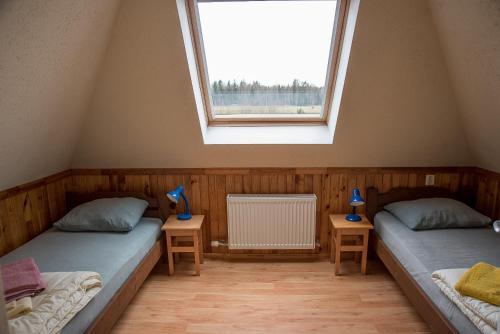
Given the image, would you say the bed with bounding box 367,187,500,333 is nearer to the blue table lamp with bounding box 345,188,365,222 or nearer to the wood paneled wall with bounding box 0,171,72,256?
the blue table lamp with bounding box 345,188,365,222

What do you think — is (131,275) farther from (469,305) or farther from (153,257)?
(469,305)

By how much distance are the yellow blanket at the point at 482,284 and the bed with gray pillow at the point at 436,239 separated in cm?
13

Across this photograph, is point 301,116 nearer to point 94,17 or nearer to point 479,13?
point 479,13

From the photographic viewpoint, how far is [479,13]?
1.75m

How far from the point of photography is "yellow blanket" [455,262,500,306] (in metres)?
1.51

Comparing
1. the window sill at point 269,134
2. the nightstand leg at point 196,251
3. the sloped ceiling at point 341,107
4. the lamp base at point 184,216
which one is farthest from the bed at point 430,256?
the lamp base at point 184,216

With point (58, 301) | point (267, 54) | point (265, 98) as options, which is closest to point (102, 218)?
point (58, 301)

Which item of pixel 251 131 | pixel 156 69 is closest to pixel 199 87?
pixel 156 69

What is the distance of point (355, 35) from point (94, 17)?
5.65 ft

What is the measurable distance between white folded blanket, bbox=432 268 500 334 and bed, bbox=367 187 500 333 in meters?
0.04

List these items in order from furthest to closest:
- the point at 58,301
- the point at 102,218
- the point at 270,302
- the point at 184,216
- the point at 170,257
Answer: the point at 184,216
the point at 170,257
the point at 102,218
the point at 270,302
the point at 58,301

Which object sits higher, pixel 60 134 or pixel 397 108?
pixel 397 108

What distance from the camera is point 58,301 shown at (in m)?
1.56

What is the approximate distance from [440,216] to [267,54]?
77.4 inches
